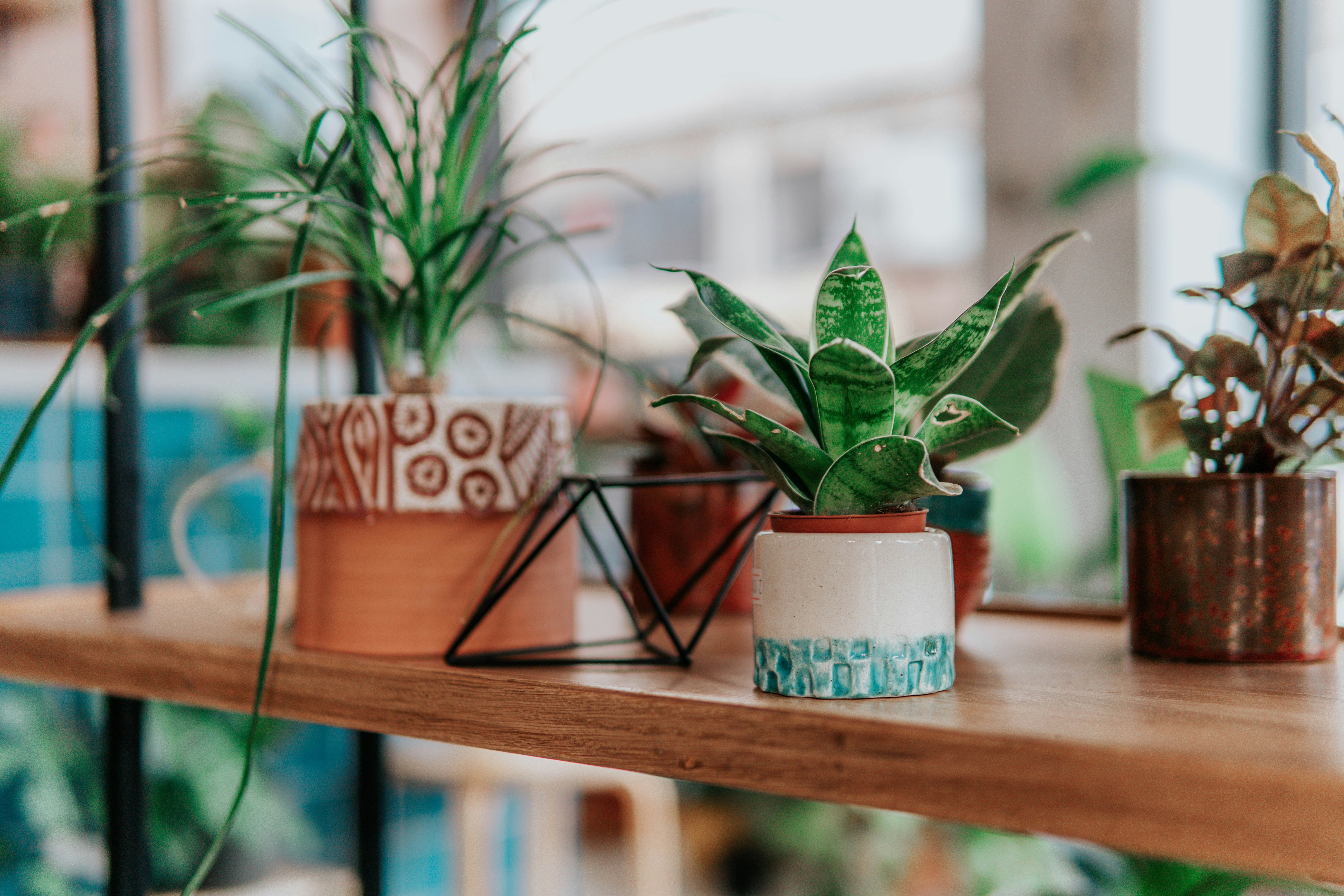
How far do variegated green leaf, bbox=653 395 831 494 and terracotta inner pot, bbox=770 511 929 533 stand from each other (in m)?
0.02

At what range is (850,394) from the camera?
1.59ft

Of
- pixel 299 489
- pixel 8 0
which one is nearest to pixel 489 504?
pixel 299 489

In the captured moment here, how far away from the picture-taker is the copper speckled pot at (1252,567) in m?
0.58

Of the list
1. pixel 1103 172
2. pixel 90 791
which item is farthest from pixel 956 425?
pixel 90 791

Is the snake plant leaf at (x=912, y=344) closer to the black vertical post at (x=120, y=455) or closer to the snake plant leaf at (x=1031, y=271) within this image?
the snake plant leaf at (x=1031, y=271)

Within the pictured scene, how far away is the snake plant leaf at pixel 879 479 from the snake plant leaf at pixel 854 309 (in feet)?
0.17

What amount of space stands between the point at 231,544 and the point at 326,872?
601 mm

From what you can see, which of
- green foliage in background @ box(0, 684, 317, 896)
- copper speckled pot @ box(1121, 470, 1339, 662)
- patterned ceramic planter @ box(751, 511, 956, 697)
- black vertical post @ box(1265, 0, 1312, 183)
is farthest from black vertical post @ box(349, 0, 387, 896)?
black vertical post @ box(1265, 0, 1312, 183)

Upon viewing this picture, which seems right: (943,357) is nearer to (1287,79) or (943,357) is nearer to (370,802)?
(370,802)

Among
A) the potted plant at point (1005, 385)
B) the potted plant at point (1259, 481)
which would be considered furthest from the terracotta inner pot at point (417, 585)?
the potted plant at point (1259, 481)

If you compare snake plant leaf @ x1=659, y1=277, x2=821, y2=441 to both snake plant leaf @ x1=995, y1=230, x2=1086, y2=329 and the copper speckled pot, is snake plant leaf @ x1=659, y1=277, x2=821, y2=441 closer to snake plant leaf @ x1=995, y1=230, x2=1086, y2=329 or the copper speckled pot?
snake plant leaf @ x1=995, y1=230, x2=1086, y2=329

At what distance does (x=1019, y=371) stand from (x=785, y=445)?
232mm

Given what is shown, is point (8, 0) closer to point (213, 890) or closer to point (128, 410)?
point (213, 890)

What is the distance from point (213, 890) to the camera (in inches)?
70.9
